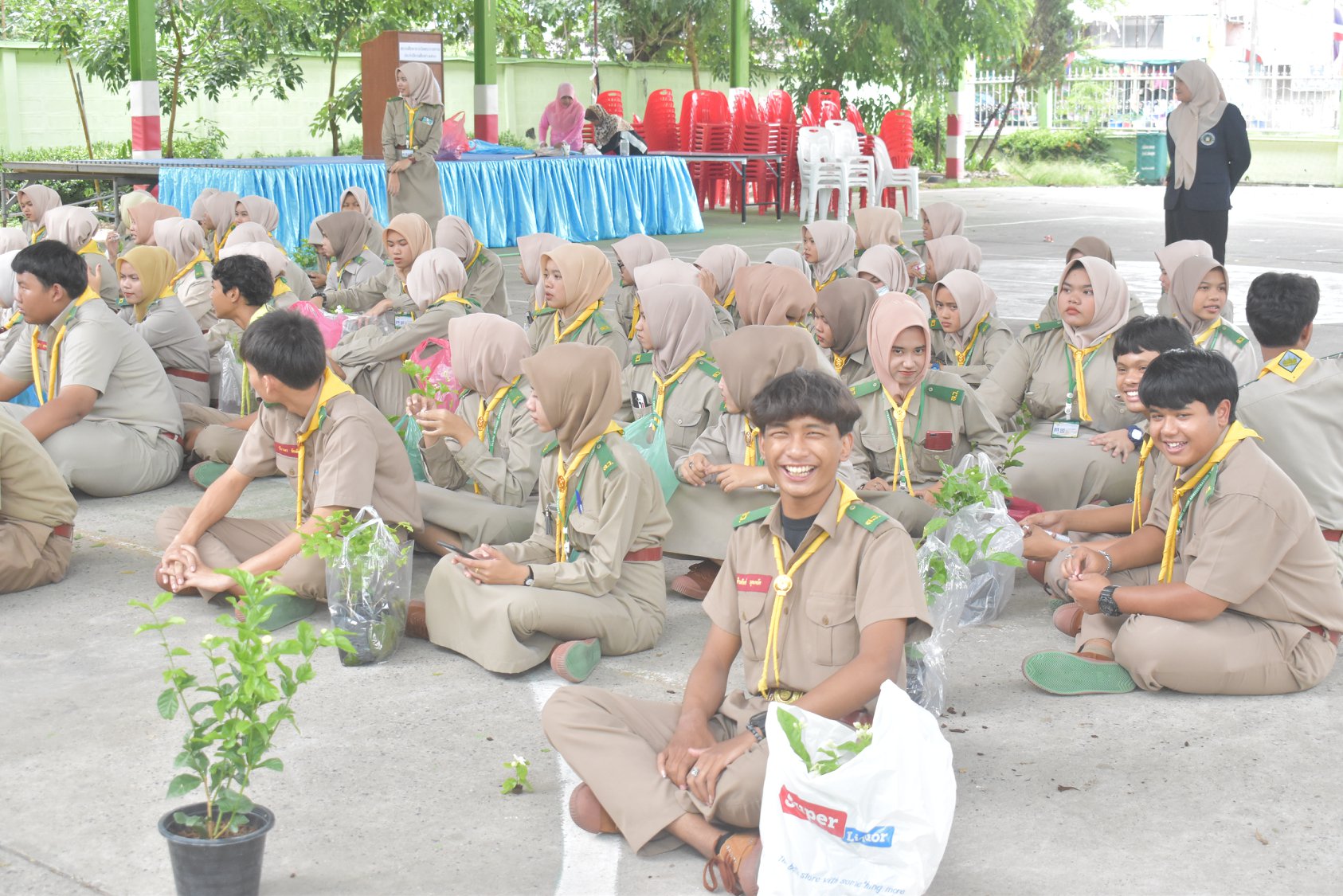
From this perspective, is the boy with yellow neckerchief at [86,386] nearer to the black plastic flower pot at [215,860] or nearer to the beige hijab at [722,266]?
the beige hijab at [722,266]

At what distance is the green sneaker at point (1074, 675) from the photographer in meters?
3.72

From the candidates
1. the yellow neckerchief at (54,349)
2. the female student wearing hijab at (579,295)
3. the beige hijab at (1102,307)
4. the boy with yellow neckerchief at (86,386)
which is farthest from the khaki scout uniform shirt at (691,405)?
the yellow neckerchief at (54,349)

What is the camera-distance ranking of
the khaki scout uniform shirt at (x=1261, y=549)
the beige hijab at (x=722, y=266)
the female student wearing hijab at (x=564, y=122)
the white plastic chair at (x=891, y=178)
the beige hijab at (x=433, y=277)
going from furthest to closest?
the white plastic chair at (x=891, y=178) → the female student wearing hijab at (x=564, y=122) → the beige hijab at (x=722, y=266) → the beige hijab at (x=433, y=277) → the khaki scout uniform shirt at (x=1261, y=549)

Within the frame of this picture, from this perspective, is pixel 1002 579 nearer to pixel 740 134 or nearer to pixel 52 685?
pixel 52 685

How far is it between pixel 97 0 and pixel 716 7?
983 centimetres

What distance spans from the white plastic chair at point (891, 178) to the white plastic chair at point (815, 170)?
1.97 ft

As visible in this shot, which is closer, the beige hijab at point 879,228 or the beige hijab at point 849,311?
the beige hijab at point 849,311

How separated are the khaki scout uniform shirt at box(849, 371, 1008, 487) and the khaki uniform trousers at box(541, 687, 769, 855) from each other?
6.06ft

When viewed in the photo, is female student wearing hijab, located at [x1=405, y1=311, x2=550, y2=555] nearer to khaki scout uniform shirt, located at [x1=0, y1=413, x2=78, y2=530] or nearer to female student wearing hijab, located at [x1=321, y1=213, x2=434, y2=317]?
khaki scout uniform shirt, located at [x1=0, y1=413, x2=78, y2=530]

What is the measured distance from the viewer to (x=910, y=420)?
15.8ft

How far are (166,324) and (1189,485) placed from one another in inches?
189

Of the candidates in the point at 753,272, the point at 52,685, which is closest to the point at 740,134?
the point at 753,272

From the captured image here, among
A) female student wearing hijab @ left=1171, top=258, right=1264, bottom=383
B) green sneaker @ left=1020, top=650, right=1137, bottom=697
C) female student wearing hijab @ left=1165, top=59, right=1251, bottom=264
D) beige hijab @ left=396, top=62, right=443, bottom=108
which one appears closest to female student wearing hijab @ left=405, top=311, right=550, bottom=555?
green sneaker @ left=1020, top=650, right=1137, bottom=697

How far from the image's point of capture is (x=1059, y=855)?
2.86 metres
